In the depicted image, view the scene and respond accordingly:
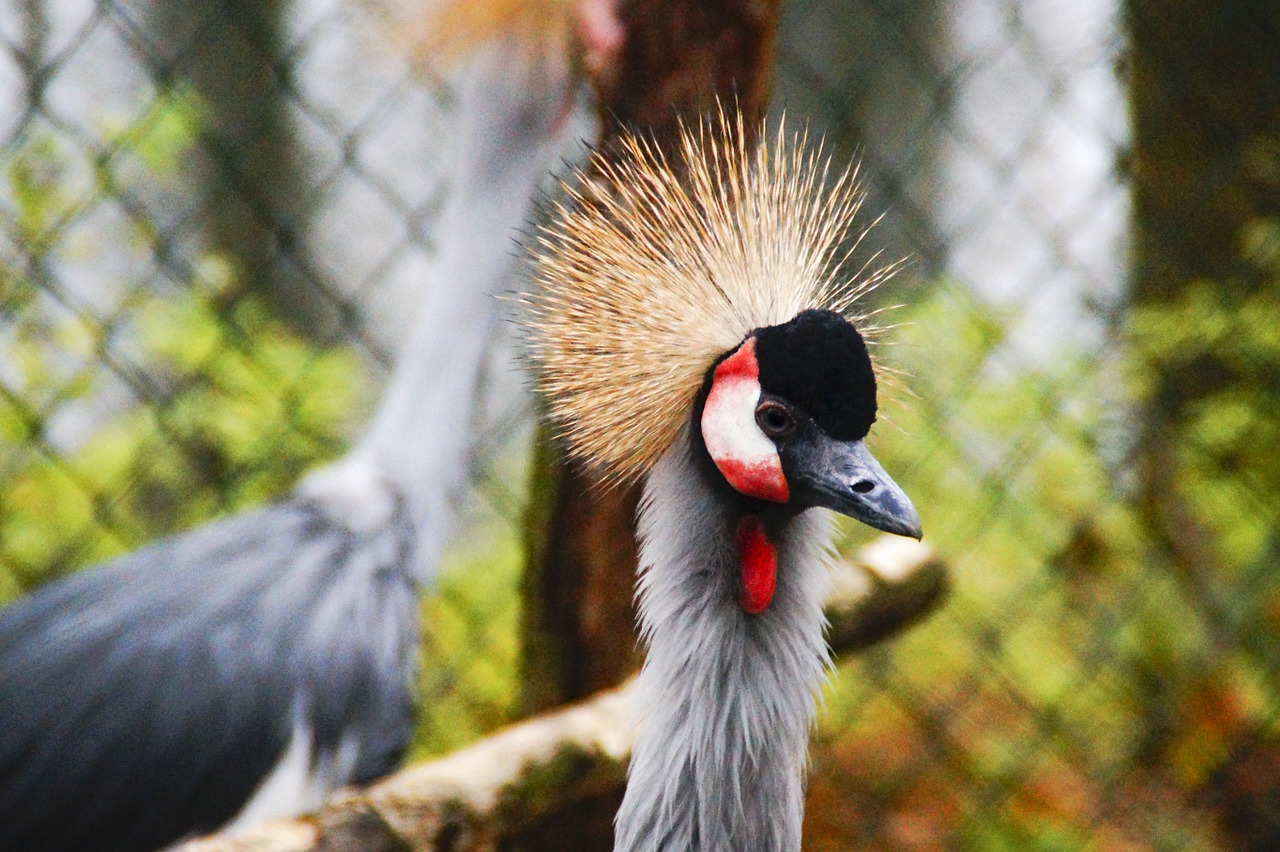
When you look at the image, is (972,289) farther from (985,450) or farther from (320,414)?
(320,414)

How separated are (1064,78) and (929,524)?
0.64m

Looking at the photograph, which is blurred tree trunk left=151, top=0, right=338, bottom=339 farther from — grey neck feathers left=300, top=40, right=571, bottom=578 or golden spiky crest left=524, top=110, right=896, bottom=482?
golden spiky crest left=524, top=110, right=896, bottom=482

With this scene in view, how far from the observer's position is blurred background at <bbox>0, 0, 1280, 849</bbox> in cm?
129

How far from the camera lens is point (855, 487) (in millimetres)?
596

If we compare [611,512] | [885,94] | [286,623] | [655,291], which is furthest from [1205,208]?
[286,623]

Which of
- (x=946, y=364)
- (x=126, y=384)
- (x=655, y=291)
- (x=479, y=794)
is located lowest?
(x=946, y=364)

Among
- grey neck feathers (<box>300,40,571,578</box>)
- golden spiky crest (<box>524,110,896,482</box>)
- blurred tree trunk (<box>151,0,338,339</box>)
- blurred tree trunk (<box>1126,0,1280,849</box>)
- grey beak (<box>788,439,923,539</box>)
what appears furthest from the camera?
blurred tree trunk (<box>1126,0,1280,849</box>)

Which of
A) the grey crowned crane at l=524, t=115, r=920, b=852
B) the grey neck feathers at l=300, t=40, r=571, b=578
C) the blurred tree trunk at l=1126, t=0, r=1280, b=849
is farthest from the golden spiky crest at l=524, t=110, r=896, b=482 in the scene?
the blurred tree trunk at l=1126, t=0, r=1280, b=849

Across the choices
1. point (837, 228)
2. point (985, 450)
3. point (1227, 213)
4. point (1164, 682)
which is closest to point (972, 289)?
point (985, 450)

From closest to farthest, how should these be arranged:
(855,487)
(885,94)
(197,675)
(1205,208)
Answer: (855,487)
(197,675)
(1205,208)
(885,94)

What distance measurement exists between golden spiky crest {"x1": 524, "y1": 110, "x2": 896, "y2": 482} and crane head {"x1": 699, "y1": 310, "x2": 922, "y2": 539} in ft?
0.16

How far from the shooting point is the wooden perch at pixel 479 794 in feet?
2.20

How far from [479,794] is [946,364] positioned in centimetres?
97

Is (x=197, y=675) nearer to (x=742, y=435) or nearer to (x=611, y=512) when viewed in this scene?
(x=611, y=512)
